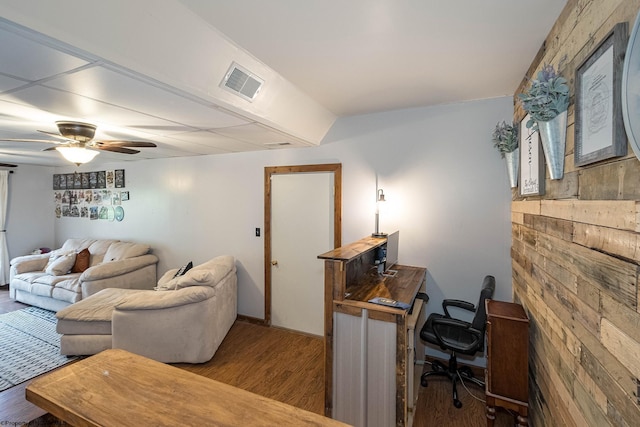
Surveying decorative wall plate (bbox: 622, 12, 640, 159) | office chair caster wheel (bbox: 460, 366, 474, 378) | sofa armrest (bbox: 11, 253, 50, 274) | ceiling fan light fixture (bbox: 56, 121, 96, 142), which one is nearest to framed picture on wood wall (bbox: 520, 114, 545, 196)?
decorative wall plate (bbox: 622, 12, 640, 159)

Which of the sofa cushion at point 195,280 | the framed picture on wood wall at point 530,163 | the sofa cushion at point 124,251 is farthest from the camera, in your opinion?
the sofa cushion at point 124,251

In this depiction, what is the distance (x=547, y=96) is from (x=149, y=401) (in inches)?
75.0

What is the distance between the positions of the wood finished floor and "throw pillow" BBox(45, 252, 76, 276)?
2.36 m

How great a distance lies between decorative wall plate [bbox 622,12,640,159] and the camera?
0.79 metres

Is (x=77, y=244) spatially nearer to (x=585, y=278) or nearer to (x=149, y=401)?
(x=149, y=401)

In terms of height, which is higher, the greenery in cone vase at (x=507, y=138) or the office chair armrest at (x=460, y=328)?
the greenery in cone vase at (x=507, y=138)

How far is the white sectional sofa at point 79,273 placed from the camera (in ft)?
13.4

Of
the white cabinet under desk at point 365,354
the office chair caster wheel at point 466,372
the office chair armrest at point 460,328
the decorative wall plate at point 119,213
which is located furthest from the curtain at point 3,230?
the office chair caster wheel at point 466,372

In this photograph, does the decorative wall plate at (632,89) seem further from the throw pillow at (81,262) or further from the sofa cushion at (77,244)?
the sofa cushion at (77,244)

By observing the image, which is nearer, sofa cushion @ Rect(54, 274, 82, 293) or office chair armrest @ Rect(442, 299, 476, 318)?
office chair armrest @ Rect(442, 299, 476, 318)

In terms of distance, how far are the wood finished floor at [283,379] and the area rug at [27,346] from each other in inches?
11.1

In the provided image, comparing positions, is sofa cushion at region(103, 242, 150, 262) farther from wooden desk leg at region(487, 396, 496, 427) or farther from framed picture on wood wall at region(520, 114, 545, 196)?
framed picture on wood wall at region(520, 114, 545, 196)

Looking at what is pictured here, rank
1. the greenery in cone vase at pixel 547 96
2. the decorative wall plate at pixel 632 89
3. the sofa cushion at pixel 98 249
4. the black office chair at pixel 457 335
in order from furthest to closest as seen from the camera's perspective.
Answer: the sofa cushion at pixel 98 249 < the black office chair at pixel 457 335 < the greenery in cone vase at pixel 547 96 < the decorative wall plate at pixel 632 89

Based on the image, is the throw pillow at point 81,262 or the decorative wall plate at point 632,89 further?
the throw pillow at point 81,262
